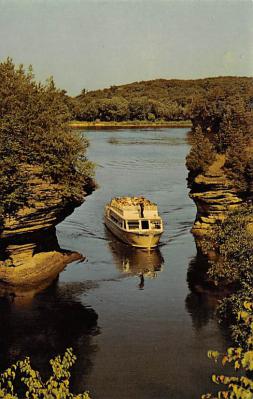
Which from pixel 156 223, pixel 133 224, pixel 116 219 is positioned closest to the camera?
pixel 156 223

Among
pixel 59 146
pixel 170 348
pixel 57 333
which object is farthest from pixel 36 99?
pixel 170 348

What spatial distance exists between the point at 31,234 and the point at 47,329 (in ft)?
36.3

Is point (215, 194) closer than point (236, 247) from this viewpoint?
No

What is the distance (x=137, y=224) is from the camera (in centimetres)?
5944

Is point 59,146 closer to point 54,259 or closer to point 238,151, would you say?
point 54,259

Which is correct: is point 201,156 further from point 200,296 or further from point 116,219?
point 200,296

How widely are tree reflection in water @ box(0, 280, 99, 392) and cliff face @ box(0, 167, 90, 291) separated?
2.89 metres

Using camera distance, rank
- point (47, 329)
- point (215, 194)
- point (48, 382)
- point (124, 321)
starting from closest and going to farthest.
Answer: point (48, 382) < point (47, 329) < point (124, 321) < point (215, 194)

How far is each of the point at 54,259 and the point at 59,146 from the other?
11343 millimetres

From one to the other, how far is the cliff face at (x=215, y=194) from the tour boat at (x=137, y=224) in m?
5.48

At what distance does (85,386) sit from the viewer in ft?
93.2

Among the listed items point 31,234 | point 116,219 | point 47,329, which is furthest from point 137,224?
point 47,329

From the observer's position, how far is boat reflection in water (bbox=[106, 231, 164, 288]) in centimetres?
5006

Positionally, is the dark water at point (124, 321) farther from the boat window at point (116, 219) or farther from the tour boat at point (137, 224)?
the boat window at point (116, 219)
